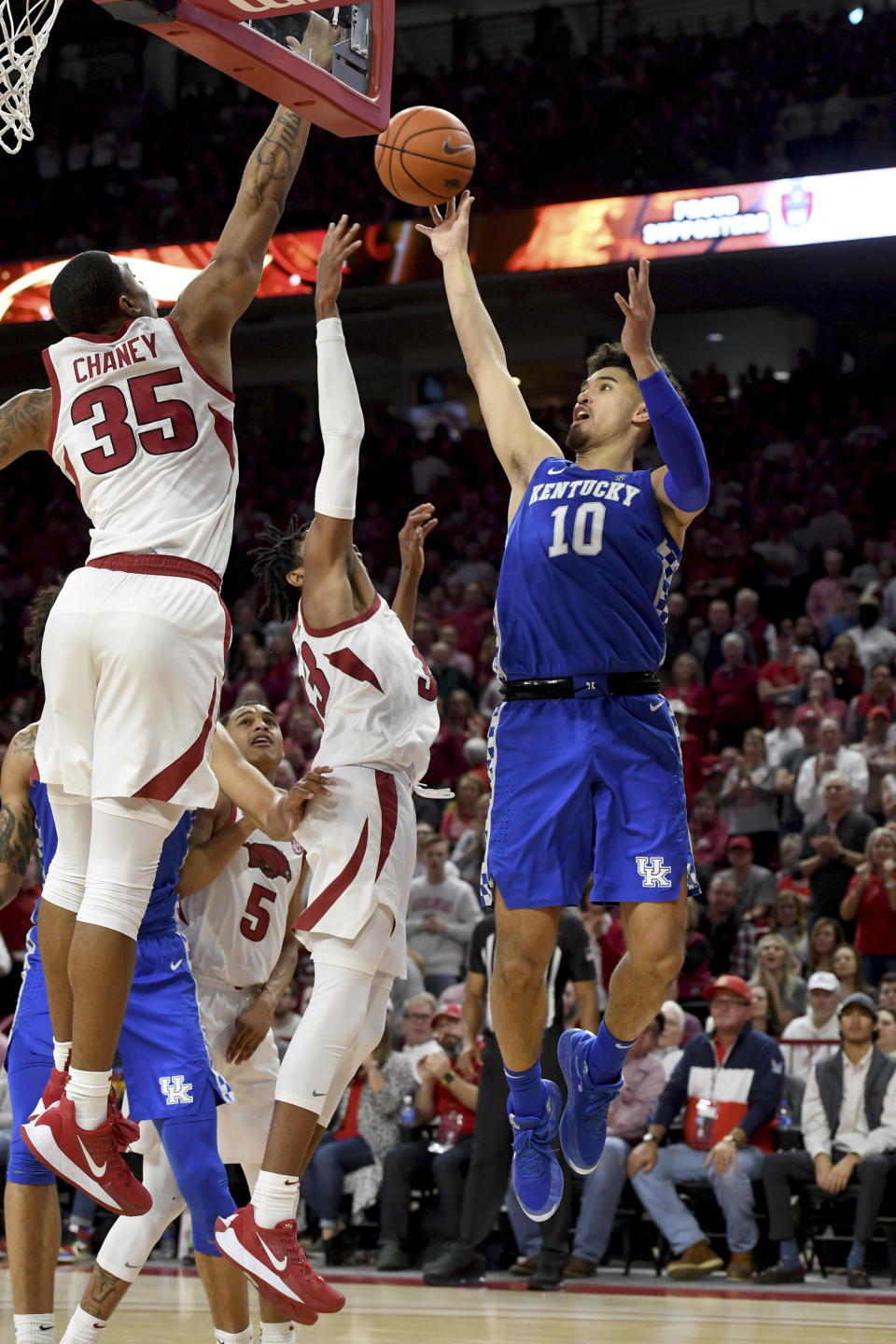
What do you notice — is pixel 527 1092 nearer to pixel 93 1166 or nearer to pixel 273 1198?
pixel 273 1198

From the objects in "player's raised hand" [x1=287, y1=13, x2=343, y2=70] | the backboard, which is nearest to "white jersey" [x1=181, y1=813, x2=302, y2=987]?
the backboard

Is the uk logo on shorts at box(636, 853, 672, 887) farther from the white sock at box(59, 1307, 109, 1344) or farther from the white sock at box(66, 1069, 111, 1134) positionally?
the white sock at box(59, 1307, 109, 1344)

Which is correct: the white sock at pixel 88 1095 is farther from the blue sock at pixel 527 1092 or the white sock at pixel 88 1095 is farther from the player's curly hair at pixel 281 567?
the player's curly hair at pixel 281 567

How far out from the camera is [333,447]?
18.2 ft

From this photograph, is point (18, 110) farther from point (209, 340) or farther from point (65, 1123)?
point (65, 1123)

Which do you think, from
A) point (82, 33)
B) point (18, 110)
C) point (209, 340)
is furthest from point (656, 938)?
point (82, 33)

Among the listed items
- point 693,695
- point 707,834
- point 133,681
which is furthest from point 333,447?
point 693,695

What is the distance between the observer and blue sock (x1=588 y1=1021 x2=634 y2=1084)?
A: 559 cm

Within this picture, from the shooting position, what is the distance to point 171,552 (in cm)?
457

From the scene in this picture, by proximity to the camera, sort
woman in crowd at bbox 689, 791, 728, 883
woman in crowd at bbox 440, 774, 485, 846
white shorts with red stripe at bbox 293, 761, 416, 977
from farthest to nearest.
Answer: woman in crowd at bbox 440, 774, 485, 846
woman in crowd at bbox 689, 791, 728, 883
white shorts with red stripe at bbox 293, 761, 416, 977

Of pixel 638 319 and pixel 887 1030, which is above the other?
pixel 638 319

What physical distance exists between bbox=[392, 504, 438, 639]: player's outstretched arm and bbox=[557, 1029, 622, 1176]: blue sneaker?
5.85ft

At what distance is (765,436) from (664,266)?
2402 mm

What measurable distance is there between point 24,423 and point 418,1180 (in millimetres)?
6902
